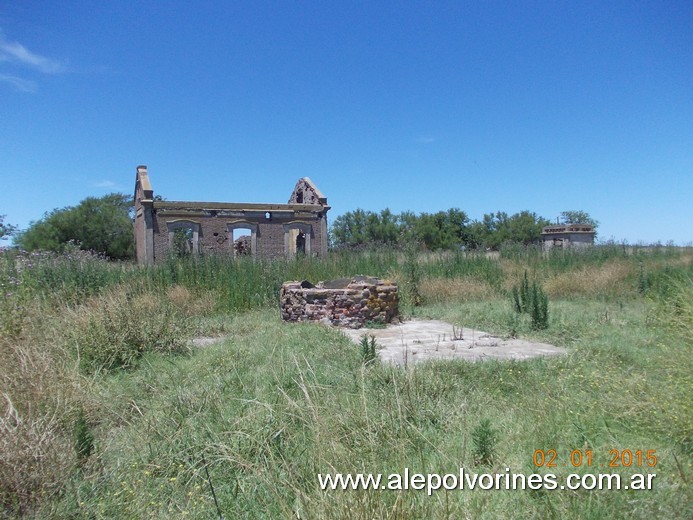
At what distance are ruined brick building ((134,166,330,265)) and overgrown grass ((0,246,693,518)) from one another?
37.7 ft

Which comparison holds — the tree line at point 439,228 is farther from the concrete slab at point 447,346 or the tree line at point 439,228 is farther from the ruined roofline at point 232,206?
the concrete slab at point 447,346

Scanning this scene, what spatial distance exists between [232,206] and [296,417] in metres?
17.4

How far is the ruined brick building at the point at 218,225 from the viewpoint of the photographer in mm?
18422

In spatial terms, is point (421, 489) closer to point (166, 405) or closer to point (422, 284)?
point (166, 405)

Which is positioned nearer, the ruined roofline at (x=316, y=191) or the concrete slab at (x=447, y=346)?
the concrete slab at (x=447, y=346)

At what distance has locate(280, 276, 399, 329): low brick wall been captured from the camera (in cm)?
841

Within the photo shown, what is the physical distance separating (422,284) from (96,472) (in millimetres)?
9514

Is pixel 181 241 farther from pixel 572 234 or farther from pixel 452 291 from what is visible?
pixel 572 234

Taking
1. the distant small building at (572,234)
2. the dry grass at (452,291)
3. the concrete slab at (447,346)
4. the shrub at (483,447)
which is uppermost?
the distant small building at (572,234)

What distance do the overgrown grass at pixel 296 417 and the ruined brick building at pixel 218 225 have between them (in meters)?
11.5

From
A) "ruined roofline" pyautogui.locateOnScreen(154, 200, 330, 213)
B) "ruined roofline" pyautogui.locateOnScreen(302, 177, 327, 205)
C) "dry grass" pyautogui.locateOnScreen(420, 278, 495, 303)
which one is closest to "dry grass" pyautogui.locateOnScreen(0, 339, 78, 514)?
"dry grass" pyautogui.locateOnScreen(420, 278, 495, 303)

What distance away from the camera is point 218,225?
63.9ft

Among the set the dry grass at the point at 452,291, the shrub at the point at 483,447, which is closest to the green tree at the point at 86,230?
the dry grass at the point at 452,291

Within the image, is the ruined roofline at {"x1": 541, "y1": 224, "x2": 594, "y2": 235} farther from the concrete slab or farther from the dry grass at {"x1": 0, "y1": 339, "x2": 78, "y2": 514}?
the dry grass at {"x1": 0, "y1": 339, "x2": 78, "y2": 514}
